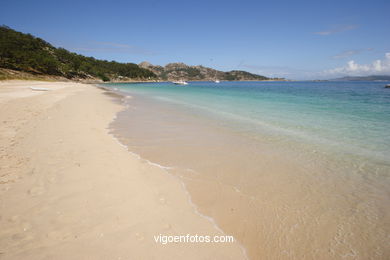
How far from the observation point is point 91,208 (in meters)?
3.29

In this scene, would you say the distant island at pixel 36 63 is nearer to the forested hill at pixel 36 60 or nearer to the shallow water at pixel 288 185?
the forested hill at pixel 36 60

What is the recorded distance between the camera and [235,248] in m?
2.76

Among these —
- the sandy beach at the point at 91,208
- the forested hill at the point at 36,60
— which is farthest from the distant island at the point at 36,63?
the sandy beach at the point at 91,208

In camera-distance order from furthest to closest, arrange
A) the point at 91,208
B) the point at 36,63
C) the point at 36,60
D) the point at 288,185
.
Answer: the point at 36,60
the point at 36,63
the point at 288,185
the point at 91,208

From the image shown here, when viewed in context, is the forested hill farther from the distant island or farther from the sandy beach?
the sandy beach

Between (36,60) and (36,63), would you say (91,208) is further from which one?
(36,60)

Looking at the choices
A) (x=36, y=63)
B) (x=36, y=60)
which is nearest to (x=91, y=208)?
(x=36, y=63)

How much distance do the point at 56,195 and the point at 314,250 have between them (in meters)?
4.64

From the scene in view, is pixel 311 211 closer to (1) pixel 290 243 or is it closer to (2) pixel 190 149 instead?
(1) pixel 290 243

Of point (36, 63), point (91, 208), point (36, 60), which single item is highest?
point (36, 60)

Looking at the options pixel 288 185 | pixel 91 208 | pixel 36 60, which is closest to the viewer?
pixel 91 208

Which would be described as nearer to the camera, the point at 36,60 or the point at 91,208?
the point at 91,208

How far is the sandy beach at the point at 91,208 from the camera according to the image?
8.38ft

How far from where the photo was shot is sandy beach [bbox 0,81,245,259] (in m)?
2.55
